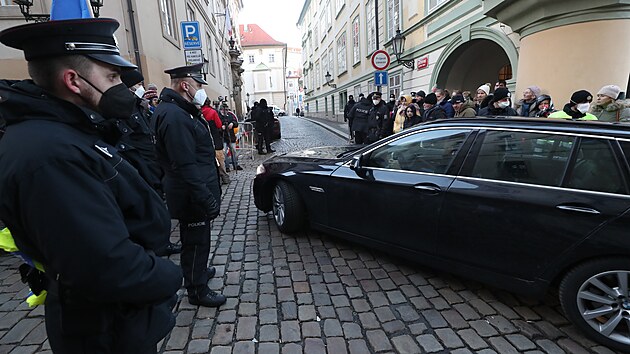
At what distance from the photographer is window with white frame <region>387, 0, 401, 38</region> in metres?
14.3

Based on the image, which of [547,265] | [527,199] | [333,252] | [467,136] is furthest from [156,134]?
[547,265]

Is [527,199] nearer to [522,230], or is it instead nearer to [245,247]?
[522,230]

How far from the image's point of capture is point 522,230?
248cm

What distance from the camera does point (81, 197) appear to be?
999 mm

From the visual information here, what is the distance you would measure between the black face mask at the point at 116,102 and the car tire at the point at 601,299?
9.53ft

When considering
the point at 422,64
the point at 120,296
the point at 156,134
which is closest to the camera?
the point at 120,296

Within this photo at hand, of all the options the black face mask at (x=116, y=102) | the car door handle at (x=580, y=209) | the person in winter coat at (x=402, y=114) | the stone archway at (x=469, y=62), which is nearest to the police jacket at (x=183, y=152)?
the black face mask at (x=116, y=102)

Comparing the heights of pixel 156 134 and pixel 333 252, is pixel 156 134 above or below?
above

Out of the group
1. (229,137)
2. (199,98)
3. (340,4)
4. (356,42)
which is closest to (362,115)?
(229,137)

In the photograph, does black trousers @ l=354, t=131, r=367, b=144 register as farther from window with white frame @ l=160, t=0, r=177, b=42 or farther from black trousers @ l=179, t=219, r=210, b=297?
window with white frame @ l=160, t=0, r=177, b=42

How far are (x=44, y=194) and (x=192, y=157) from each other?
1.63 meters

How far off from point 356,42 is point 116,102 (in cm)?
2194

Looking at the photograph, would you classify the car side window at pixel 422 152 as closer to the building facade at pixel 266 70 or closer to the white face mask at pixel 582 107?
the white face mask at pixel 582 107

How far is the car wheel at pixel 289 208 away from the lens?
13.6 feet
